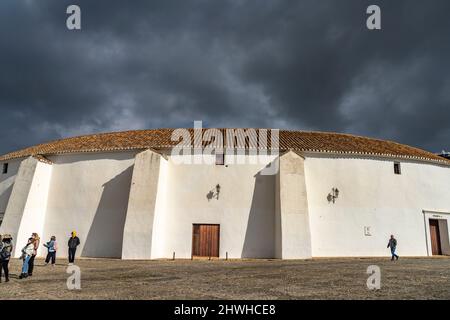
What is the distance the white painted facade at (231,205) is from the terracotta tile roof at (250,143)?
1.70 ft

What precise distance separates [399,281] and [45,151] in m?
20.8

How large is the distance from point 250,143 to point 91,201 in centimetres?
953

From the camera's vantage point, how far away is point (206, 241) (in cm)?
1862

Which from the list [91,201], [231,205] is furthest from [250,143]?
[91,201]

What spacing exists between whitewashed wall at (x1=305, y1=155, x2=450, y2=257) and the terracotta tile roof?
2.49ft

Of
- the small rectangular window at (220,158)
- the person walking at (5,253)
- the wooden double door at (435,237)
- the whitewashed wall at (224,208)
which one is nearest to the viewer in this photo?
the person walking at (5,253)

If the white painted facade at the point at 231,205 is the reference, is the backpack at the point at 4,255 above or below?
below

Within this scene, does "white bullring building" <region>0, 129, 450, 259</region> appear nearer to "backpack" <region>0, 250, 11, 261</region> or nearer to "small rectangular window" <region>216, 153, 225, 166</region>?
"small rectangular window" <region>216, 153, 225, 166</region>

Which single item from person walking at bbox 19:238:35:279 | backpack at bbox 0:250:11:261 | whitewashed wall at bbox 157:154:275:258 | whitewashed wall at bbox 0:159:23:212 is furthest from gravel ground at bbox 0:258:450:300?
whitewashed wall at bbox 0:159:23:212

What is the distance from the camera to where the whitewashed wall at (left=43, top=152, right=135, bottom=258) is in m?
19.2

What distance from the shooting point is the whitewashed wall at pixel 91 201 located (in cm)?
1919

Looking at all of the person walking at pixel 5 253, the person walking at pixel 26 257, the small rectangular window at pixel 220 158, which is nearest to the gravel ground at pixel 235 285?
the person walking at pixel 26 257

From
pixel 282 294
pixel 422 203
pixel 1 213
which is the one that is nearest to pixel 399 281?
pixel 282 294

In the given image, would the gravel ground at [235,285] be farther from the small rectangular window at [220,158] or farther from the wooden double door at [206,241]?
the small rectangular window at [220,158]
